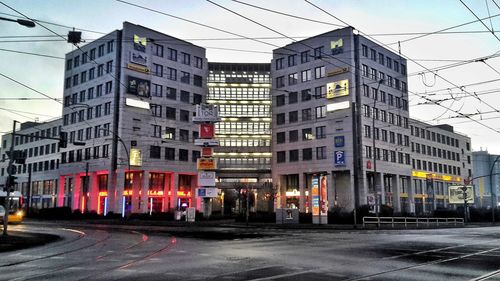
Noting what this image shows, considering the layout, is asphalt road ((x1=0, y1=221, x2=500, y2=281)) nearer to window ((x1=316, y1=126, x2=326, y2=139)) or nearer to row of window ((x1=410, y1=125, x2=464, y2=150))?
window ((x1=316, y1=126, x2=326, y2=139))

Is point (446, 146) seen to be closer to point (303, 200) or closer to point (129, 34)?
point (303, 200)

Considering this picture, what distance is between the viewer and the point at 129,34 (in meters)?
67.2

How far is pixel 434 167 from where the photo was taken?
97.4 metres

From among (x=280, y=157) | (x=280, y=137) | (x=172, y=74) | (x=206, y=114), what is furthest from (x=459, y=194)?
(x=172, y=74)

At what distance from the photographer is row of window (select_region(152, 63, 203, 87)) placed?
71.3 meters

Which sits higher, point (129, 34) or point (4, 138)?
point (129, 34)

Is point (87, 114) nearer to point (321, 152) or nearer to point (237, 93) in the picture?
point (237, 93)

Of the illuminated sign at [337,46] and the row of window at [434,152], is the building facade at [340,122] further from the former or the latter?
the row of window at [434,152]

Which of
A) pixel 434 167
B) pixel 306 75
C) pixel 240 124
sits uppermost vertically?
pixel 306 75

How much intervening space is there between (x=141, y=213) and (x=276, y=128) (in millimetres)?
27387

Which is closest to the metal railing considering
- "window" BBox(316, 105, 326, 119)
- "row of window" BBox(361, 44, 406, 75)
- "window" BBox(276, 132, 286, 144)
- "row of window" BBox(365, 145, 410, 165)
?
"row of window" BBox(365, 145, 410, 165)

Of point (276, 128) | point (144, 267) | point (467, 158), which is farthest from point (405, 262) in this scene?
point (467, 158)

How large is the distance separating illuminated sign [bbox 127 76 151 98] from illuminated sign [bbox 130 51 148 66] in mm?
2509

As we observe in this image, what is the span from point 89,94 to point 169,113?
42.3 feet
